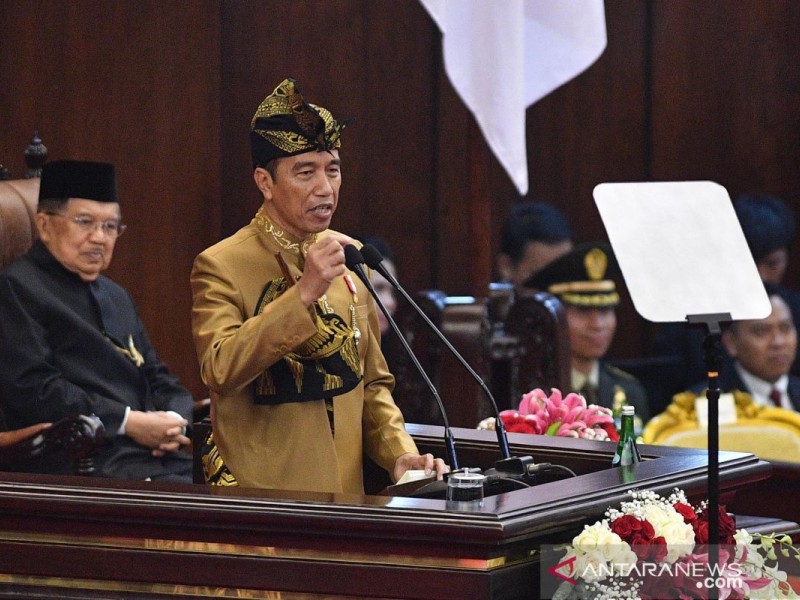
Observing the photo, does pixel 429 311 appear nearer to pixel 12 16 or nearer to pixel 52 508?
pixel 12 16

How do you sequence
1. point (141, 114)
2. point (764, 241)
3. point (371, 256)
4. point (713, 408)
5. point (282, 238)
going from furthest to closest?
1. point (764, 241)
2. point (141, 114)
3. point (282, 238)
4. point (371, 256)
5. point (713, 408)

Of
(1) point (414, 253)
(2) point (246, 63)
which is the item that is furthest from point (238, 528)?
(1) point (414, 253)

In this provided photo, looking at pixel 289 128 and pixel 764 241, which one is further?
pixel 764 241

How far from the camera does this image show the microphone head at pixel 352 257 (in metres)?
2.64

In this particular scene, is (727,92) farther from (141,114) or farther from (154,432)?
(154,432)

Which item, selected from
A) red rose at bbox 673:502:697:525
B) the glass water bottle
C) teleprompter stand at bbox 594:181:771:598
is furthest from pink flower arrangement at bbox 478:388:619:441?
teleprompter stand at bbox 594:181:771:598

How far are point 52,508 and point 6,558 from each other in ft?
0.41

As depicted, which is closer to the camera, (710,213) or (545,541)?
(545,541)

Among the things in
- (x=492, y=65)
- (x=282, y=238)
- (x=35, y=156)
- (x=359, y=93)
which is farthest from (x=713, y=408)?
(x=359, y=93)

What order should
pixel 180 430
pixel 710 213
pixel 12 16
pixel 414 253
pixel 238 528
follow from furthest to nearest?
pixel 414 253, pixel 12 16, pixel 180 430, pixel 710 213, pixel 238 528

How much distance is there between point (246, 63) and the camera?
5.51 metres

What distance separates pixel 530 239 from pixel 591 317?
2.30ft

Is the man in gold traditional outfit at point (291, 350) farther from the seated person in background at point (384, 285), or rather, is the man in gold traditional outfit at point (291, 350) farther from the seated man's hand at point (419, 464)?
the seated person in background at point (384, 285)

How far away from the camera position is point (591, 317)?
569cm
